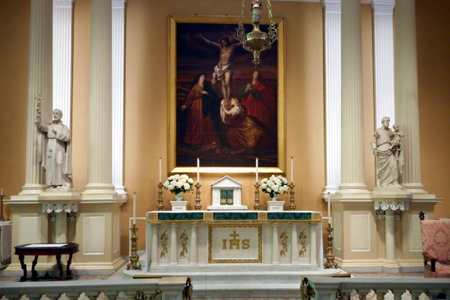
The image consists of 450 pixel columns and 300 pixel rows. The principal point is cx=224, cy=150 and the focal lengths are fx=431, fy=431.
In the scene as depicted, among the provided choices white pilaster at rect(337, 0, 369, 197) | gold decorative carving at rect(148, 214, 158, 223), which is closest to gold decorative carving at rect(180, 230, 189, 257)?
gold decorative carving at rect(148, 214, 158, 223)

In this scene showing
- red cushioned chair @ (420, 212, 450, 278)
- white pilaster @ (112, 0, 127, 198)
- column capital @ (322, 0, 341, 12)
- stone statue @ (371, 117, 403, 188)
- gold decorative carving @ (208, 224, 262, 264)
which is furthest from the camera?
column capital @ (322, 0, 341, 12)

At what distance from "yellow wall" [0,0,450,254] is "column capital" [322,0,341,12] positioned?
164 mm

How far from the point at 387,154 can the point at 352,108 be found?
1059mm

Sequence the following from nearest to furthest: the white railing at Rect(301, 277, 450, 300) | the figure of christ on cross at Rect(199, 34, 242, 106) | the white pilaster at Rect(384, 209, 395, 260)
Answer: the white railing at Rect(301, 277, 450, 300) → the white pilaster at Rect(384, 209, 395, 260) → the figure of christ on cross at Rect(199, 34, 242, 106)

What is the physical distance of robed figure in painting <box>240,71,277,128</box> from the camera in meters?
9.45

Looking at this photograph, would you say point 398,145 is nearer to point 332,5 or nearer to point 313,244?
point 313,244

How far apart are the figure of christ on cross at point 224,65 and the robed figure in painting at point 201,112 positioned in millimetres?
250

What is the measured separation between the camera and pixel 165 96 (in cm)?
938

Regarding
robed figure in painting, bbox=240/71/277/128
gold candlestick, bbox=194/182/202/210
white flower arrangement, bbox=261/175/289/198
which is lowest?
gold candlestick, bbox=194/182/202/210

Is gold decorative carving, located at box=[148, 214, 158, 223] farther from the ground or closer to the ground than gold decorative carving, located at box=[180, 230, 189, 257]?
farther from the ground

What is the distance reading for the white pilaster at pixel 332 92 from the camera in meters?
9.36

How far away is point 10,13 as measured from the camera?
9250mm

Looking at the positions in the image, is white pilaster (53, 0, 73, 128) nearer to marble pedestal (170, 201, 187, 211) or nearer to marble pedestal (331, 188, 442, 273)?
marble pedestal (170, 201, 187, 211)

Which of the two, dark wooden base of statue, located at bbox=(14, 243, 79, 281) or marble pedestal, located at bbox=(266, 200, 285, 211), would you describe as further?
marble pedestal, located at bbox=(266, 200, 285, 211)
